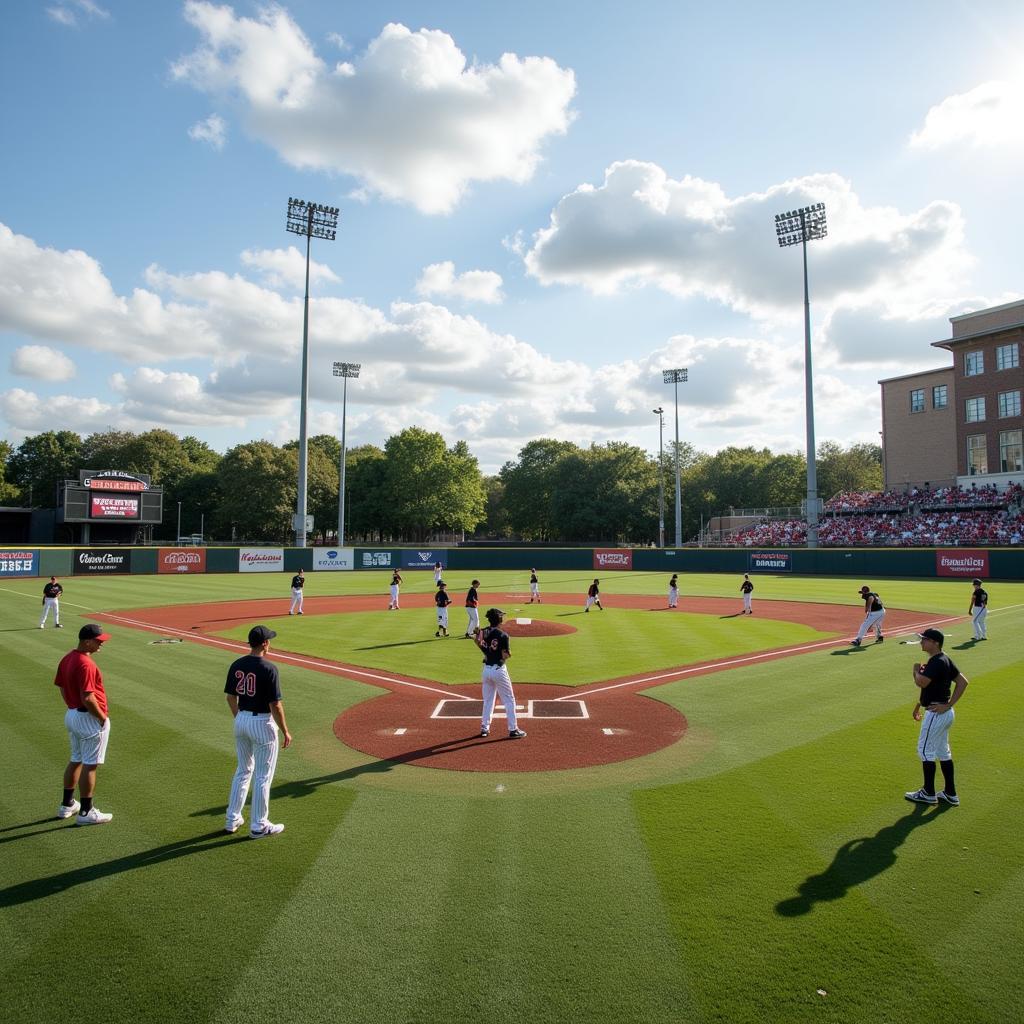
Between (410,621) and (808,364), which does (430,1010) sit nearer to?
(410,621)

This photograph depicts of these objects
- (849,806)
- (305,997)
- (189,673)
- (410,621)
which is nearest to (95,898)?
(305,997)

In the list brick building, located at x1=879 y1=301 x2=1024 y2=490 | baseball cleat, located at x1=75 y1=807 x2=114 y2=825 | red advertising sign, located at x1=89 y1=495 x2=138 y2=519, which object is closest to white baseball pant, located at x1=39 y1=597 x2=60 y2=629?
baseball cleat, located at x1=75 y1=807 x2=114 y2=825

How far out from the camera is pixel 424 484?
90.4 metres

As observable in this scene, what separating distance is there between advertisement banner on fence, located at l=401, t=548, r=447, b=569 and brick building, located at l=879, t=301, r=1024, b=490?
147ft

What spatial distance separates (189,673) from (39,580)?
34.7m

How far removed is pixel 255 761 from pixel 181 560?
45646 millimetres

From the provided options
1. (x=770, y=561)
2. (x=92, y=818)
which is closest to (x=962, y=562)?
(x=770, y=561)

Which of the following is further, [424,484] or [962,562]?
[424,484]

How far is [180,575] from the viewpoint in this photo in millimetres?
47000

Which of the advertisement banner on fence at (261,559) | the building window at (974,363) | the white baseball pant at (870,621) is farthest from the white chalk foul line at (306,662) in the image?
the building window at (974,363)

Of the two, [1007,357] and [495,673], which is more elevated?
[1007,357]

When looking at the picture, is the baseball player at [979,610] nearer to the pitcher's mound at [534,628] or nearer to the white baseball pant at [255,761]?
the pitcher's mound at [534,628]

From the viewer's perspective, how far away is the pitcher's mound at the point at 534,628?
21469mm

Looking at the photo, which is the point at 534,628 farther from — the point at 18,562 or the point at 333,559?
the point at 18,562
